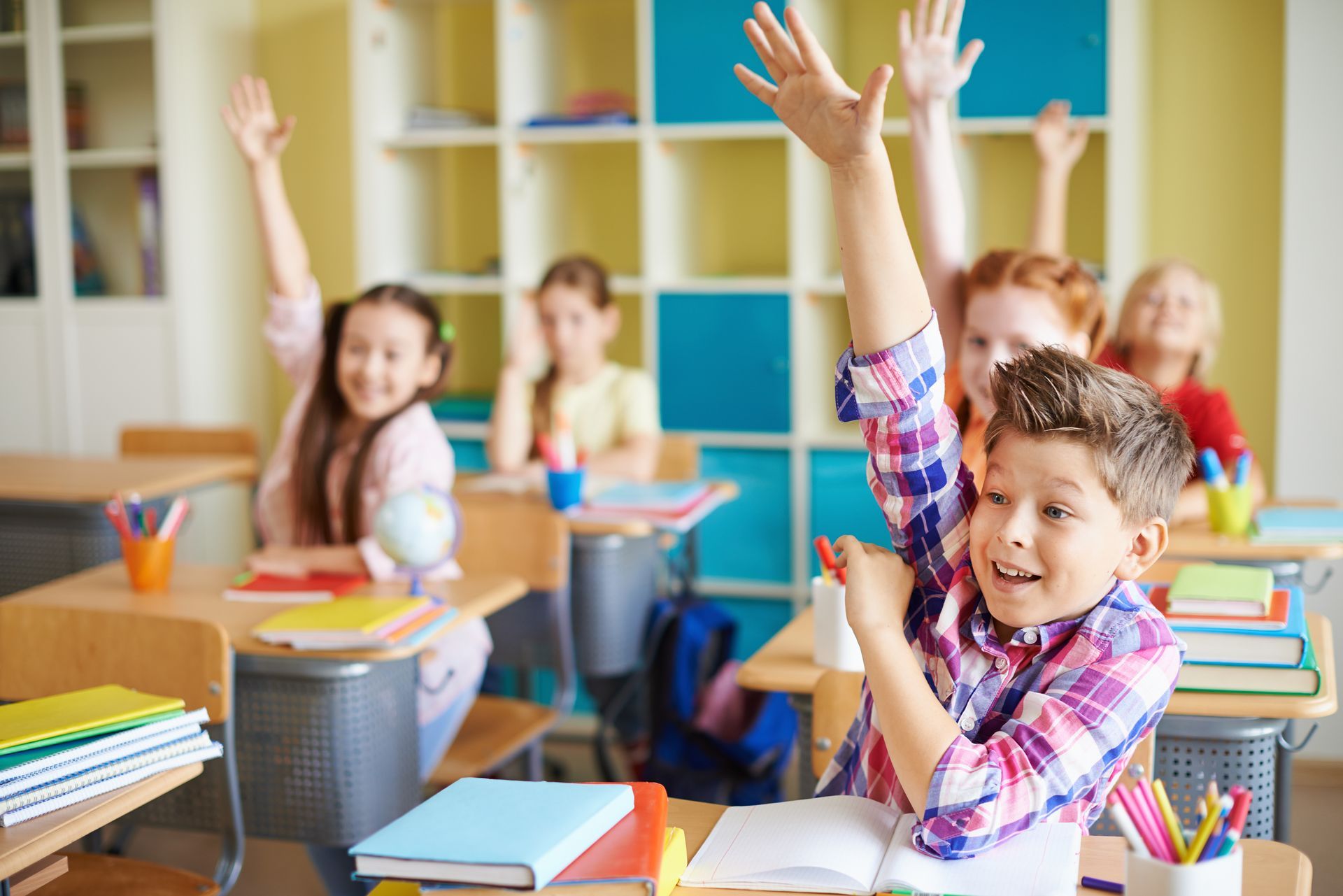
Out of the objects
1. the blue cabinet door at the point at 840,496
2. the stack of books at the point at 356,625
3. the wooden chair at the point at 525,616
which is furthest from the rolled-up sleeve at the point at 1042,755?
the blue cabinet door at the point at 840,496

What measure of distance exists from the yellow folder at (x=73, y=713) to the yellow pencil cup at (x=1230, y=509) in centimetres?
195

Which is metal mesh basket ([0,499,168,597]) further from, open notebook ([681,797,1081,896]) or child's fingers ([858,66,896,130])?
child's fingers ([858,66,896,130])

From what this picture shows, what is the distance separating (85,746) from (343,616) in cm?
68

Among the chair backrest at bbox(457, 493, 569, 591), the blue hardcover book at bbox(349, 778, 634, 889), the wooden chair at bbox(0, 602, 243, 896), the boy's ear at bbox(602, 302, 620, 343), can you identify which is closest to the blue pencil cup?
the chair backrest at bbox(457, 493, 569, 591)

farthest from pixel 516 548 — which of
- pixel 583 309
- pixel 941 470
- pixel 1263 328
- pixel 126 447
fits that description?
pixel 1263 328

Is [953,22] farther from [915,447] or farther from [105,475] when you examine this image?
[105,475]

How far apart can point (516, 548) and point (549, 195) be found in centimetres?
176

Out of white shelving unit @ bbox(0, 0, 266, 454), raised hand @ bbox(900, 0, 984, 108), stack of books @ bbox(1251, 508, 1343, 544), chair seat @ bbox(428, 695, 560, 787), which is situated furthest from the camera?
white shelving unit @ bbox(0, 0, 266, 454)

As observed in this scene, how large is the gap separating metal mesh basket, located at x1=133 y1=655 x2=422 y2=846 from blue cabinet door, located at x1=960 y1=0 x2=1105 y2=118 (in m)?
2.32

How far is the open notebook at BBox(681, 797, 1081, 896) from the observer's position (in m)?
1.07

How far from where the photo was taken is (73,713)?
1.44 m

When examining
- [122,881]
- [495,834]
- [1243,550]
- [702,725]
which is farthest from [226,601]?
[1243,550]

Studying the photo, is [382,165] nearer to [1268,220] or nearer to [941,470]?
[1268,220]

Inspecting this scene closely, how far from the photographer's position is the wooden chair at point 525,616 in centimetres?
256
